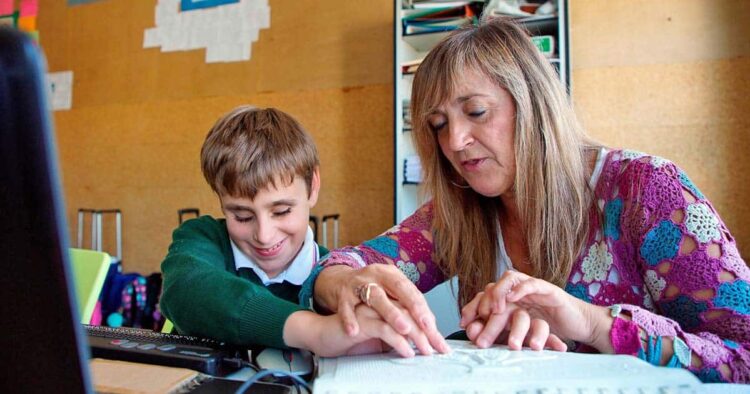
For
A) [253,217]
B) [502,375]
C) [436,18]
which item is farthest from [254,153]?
[436,18]

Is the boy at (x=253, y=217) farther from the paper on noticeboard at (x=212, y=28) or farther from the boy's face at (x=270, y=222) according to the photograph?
the paper on noticeboard at (x=212, y=28)

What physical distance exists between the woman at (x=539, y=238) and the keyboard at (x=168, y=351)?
15 cm

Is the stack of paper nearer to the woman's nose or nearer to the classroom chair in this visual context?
the woman's nose

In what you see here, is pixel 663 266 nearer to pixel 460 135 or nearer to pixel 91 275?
pixel 460 135

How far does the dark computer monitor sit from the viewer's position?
9.5 inches

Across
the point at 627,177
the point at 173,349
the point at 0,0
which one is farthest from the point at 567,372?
the point at 0,0

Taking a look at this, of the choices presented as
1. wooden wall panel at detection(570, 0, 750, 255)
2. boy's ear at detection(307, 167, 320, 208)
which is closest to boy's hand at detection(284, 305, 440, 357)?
boy's ear at detection(307, 167, 320, 208)

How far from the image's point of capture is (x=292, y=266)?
1124 mm

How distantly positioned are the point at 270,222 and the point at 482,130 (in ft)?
1.48

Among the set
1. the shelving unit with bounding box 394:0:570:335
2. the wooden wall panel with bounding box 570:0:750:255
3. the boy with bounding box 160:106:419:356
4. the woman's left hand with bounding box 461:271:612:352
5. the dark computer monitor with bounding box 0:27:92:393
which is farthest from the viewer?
the wooden wall panel with bounding box 570:0:750:255

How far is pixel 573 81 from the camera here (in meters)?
2.57

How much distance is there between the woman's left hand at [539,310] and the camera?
26.1 inches

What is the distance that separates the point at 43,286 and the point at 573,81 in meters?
2.64

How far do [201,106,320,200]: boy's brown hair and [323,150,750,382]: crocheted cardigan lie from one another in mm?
231
